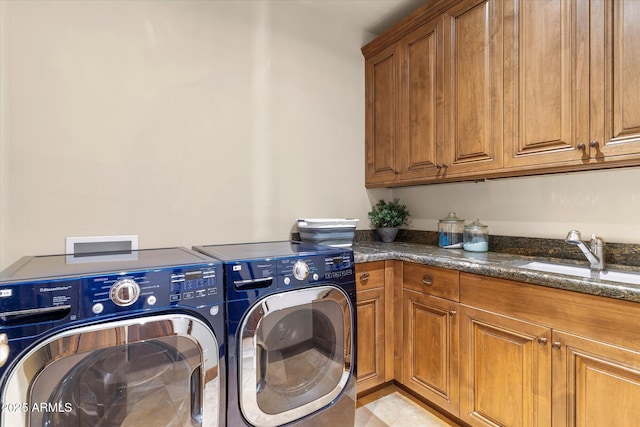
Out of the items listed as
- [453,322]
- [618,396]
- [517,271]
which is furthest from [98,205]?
[618,396]

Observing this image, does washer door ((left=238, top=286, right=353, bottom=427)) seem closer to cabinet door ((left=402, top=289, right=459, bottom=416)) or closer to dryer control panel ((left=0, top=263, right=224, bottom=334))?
dryer control panel ((left=0, top=263, right=224, bottom=334))

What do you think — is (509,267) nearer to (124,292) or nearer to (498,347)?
(498,347)

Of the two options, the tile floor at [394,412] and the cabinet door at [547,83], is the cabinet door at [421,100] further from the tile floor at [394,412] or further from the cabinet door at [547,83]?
the tile floor at [394,412]

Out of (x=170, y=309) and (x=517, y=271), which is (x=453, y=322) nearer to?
(x=517, y=271)

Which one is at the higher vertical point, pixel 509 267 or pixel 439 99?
pixel 439 99

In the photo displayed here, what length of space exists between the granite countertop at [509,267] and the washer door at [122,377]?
97 centimetres

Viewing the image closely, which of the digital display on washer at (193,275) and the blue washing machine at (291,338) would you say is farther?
the blue washing machine at (291,338)

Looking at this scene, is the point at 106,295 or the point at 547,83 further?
the point at 547,83

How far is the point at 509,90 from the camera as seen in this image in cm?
164

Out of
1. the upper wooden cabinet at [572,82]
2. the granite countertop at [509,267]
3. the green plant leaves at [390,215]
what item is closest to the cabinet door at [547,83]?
the upper wooden cabinet at [572,82]

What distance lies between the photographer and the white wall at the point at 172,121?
1.46 metres

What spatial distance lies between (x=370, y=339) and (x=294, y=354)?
0.65m

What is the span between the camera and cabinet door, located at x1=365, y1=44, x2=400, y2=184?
90.2 inches

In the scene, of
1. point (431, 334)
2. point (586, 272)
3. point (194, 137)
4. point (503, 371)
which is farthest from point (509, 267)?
point (194, 137)
